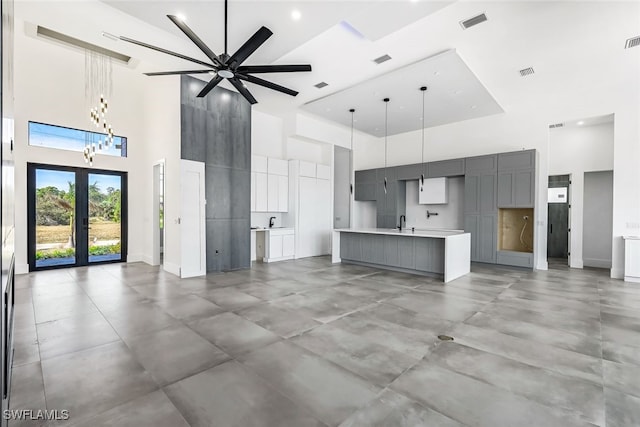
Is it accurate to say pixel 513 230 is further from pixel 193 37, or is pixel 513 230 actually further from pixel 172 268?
pixel 172 268

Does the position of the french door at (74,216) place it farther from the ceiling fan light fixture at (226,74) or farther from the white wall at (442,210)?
the white wall at (442,210)

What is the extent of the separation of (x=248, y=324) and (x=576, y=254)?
8224 millimetres

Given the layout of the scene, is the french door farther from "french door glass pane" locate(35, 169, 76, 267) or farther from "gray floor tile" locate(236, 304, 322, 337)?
"gray floor tile" locate(236, 304, 322, 337)

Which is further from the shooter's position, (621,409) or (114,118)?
(114,118)

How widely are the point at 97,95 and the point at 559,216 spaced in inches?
478

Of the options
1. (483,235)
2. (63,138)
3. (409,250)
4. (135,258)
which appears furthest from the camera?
(135,258)

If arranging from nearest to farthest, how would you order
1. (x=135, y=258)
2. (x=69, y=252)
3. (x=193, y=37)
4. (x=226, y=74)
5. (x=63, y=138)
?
(x=193, y=37), (x=226, y=74), (x=63, y=138), (x=69, y=252), (x=135, y=258)

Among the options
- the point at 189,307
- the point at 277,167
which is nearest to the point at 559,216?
the point at 277,167

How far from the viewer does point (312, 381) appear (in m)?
2.38

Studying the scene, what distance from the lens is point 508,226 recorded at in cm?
771

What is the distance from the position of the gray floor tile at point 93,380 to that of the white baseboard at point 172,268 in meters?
3.37

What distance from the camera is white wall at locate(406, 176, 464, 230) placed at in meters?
8.59

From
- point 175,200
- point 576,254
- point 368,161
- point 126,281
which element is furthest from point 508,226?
point 126,281

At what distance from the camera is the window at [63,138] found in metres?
6.45
